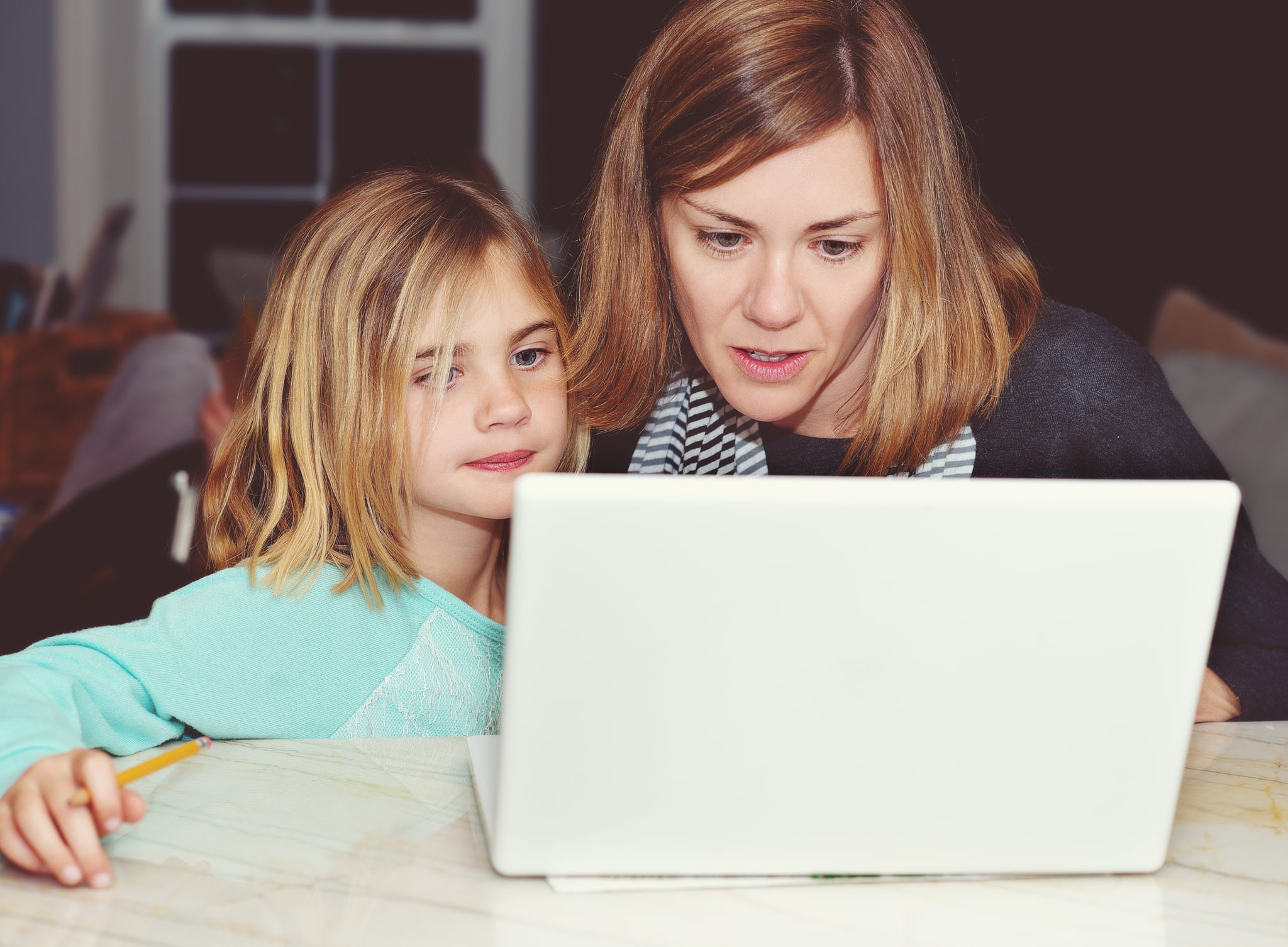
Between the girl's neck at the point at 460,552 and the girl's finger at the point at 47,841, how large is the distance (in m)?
0.48

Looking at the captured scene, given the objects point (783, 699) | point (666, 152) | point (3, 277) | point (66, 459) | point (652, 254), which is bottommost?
point (66, 459)

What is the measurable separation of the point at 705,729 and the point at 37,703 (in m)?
0.43

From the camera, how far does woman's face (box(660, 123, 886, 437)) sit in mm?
1065

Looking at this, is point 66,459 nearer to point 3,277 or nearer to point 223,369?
point 3,277

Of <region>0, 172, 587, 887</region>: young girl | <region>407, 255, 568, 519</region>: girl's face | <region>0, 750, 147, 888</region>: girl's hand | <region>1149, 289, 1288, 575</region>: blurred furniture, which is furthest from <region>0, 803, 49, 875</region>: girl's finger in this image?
<region>1149, 289, 1288, 575</region>: blurred furniture

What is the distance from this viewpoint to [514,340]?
1.15m

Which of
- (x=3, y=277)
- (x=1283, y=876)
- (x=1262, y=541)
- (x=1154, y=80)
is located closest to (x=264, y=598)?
(x=1283, y=876)

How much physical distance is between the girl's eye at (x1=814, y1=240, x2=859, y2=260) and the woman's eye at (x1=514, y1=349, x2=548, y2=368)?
265 mm

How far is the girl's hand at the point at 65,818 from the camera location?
0.71m

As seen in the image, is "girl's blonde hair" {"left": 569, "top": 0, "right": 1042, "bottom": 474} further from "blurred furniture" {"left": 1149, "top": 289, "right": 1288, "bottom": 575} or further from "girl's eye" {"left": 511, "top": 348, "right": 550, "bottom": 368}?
"blurred furniture" {"left": 1149, "top": 289, "right": 1288, "bottom": 575}

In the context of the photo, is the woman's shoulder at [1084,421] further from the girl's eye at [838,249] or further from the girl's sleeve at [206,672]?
the girl's sleeve at [206,672]

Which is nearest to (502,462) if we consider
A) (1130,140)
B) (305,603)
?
(305,603)

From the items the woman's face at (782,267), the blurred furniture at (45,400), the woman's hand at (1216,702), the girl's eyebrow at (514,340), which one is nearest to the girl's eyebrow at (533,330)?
→ the girl's eyebrow at (514,340)

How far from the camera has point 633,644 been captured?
0.68 metres
